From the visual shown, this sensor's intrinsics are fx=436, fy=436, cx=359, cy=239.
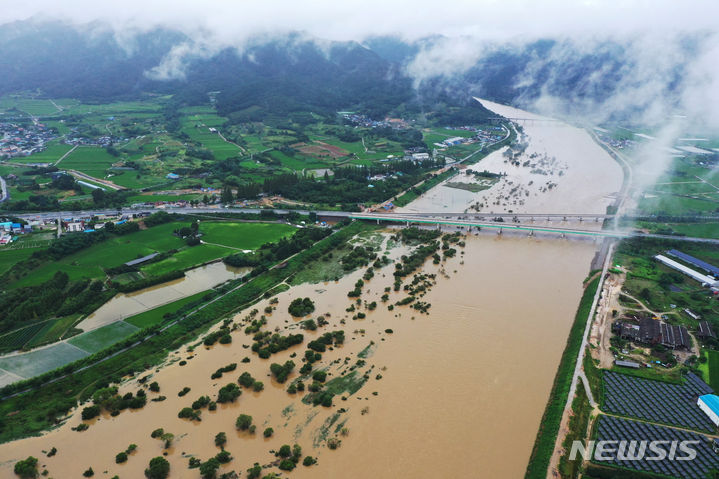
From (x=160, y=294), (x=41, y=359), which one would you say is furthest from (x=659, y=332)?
(x=41, y=359)

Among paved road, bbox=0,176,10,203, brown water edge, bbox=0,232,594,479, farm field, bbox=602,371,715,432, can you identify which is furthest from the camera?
paved road, bbox=0,176,10,203

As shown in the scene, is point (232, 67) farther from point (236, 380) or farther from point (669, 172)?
point (236, 380)

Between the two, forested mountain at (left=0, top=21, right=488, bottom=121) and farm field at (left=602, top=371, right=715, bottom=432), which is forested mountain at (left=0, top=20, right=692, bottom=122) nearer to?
forested mountain at (left=0, top=21, right=488, bottom=121)

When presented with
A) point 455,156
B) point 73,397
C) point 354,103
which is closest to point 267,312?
point 73,397

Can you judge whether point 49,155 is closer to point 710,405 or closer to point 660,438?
point 660,438

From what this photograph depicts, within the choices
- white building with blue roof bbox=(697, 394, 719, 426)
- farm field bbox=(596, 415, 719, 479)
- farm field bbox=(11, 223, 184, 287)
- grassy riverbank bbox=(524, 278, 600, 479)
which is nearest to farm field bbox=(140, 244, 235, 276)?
farm field bbox=(11, 223, 184, 287)

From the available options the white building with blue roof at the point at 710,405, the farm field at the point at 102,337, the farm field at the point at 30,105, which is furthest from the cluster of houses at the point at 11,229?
the farm field at the point at 30,105
